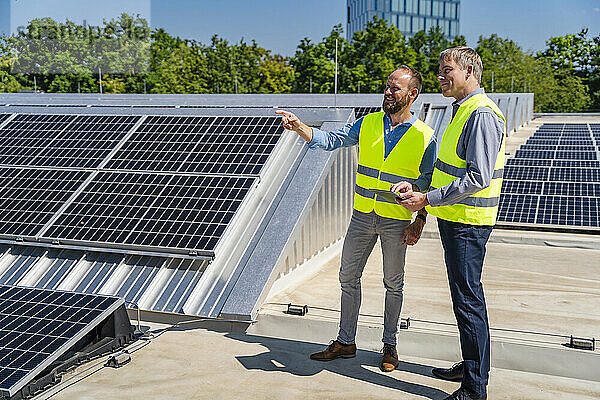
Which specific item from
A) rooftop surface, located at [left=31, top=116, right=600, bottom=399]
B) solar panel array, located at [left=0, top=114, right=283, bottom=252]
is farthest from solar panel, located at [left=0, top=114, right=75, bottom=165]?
rooftop surface, located at [left=31, top=116, right=600, bottom=399]

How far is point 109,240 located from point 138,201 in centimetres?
63

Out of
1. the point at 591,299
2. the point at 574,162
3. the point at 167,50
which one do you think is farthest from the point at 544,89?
the point at 591,299

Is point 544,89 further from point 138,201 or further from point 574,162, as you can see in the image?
point 138,201

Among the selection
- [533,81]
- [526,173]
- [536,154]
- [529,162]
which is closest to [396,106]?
[526,173]

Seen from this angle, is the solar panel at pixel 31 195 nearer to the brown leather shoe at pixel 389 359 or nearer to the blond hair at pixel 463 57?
the brown leather shoe at pixel 389 359

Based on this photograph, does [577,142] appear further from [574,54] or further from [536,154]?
[574,54]

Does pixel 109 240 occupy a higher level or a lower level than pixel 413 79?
lower

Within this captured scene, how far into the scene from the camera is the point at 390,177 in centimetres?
502

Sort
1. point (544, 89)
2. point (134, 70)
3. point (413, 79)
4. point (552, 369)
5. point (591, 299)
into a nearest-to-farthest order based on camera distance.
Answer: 1. point (413, 79)
2. point (552, 369)
3. point (591, 299)
4. point (134, 70)
5. point (544, 89)

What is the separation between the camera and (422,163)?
505 centimetres

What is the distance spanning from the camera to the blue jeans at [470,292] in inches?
176

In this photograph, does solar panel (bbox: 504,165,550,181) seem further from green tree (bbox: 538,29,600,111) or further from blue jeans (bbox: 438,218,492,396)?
green tree (bbox: 538,29,600,111)

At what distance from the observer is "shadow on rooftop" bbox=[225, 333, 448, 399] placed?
4.96m

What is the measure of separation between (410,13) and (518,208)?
10939cm
